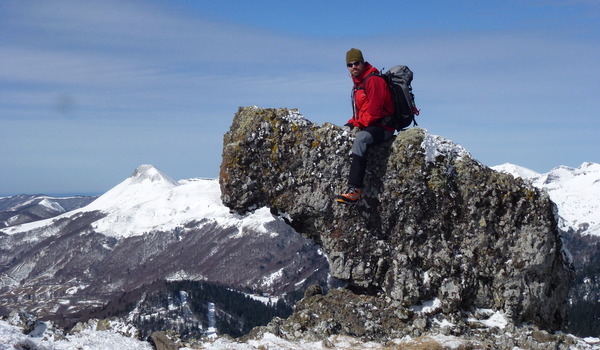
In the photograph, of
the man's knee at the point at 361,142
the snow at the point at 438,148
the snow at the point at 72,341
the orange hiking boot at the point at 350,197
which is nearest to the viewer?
the snow at the point at 72,341

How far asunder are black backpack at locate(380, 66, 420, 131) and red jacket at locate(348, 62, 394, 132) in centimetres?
26

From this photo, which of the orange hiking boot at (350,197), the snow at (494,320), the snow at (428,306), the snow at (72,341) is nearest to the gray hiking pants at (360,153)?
the orange hiking boot at (350,197)

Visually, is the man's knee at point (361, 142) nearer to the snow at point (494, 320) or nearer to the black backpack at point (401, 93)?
the black backpack at point (401, 93)

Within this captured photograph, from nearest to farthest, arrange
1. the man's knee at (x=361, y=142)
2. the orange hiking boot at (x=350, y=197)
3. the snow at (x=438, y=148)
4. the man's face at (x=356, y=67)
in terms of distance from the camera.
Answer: the man's face at (x=356, y=67), the man's knee at (x=361, y=142), the orange hiking boot at (x=350, y=197), the snow at (x=438, y=148)

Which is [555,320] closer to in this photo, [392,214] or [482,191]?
[482,191]

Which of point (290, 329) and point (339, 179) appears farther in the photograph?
point (339, 179)

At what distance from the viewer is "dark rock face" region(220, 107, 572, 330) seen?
1788 centimetres

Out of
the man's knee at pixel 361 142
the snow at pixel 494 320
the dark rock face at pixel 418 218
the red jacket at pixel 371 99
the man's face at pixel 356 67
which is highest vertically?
the man's face at pixel 356 67

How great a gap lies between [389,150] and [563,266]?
7.32 m

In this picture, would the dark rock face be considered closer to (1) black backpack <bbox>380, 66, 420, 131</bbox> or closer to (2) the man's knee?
(1) black backpack <bbox>380, 66, 420, 131</bbox>

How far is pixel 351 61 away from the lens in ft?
57.0

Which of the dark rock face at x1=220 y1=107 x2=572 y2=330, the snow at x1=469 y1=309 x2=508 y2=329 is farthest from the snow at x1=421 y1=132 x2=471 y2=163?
the snow at x1=469 y1=309 x2=508 y2=329

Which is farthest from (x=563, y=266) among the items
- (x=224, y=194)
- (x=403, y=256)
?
(x=224, y=194)

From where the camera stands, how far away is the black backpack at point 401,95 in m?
18.0
